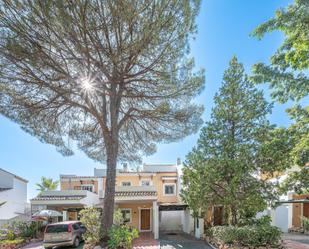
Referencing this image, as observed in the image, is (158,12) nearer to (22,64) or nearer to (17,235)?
(22,64)

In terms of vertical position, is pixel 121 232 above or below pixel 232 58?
below

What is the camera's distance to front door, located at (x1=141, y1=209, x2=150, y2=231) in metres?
23.2

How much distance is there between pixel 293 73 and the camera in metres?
10.2

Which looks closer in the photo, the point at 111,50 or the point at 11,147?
the point at 111,50

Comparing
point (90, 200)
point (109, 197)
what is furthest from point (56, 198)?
point (109, 197)

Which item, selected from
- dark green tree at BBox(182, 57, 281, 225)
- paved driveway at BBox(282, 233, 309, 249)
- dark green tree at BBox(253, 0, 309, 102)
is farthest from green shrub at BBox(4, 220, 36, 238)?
dark green tree at BBox(253, 0, 309, 102)

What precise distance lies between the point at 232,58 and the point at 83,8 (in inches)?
348

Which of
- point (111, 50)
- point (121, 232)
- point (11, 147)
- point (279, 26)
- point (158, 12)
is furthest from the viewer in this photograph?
point (11, 147)

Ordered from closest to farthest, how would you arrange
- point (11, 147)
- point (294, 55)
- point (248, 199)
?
point (294, 55)
point (248, 199)
point (11, 147)

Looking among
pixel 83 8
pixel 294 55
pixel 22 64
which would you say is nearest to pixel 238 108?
pixel 294 55

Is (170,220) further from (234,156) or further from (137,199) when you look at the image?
(234,156)

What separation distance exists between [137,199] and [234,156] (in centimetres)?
887

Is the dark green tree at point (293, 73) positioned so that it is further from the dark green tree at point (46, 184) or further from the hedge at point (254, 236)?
the dark green tree at point (46, 184)

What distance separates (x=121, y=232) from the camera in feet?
37.3
